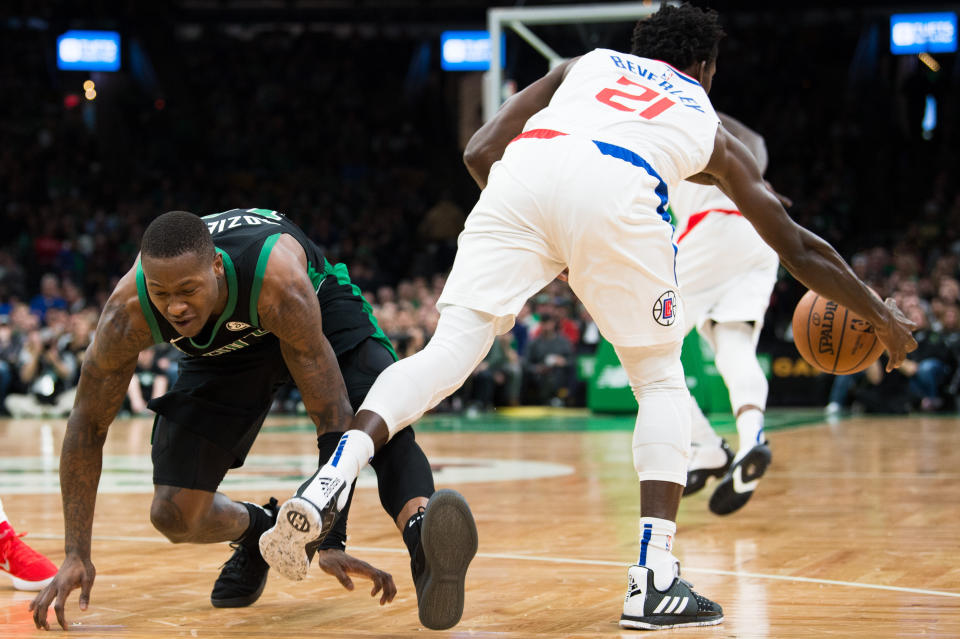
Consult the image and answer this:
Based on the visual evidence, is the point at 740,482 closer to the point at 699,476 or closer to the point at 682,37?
the point at 699,476

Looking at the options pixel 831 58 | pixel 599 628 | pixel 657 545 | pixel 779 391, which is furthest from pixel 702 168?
pixel 831 58

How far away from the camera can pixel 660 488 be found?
347 cm

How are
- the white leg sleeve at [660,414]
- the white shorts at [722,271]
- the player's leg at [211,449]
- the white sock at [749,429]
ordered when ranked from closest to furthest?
1. the white leg sleeve at [660,414]
2. the player's leg at [211,449]
3. the white sock at [749,429]
4. the white shorts at [722,271]

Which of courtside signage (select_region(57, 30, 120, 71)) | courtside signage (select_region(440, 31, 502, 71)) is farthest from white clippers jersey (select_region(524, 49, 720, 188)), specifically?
courtside signage (select_region(57, 30, 120, 71))

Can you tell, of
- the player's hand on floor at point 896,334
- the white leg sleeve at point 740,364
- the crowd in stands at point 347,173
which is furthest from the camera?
the crowd in stands at point 347,173

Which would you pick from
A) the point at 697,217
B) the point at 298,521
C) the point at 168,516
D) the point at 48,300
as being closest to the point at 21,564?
the point at 168,516

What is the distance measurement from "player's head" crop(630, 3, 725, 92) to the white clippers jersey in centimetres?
19

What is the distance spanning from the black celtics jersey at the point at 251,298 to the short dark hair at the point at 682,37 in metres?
1.25

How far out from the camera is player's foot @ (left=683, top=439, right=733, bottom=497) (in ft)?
19.7

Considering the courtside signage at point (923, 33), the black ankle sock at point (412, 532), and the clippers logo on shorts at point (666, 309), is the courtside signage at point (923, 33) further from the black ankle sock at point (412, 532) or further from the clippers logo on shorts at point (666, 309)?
the black ankle sock at point (412, 532)

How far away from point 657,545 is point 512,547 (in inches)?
57.2

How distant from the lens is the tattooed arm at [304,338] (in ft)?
11.2

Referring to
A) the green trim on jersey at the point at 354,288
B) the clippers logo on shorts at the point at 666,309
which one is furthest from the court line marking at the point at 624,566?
the clippers logo on shorts at the point at 666,309

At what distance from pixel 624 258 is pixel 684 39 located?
91 centimetres
